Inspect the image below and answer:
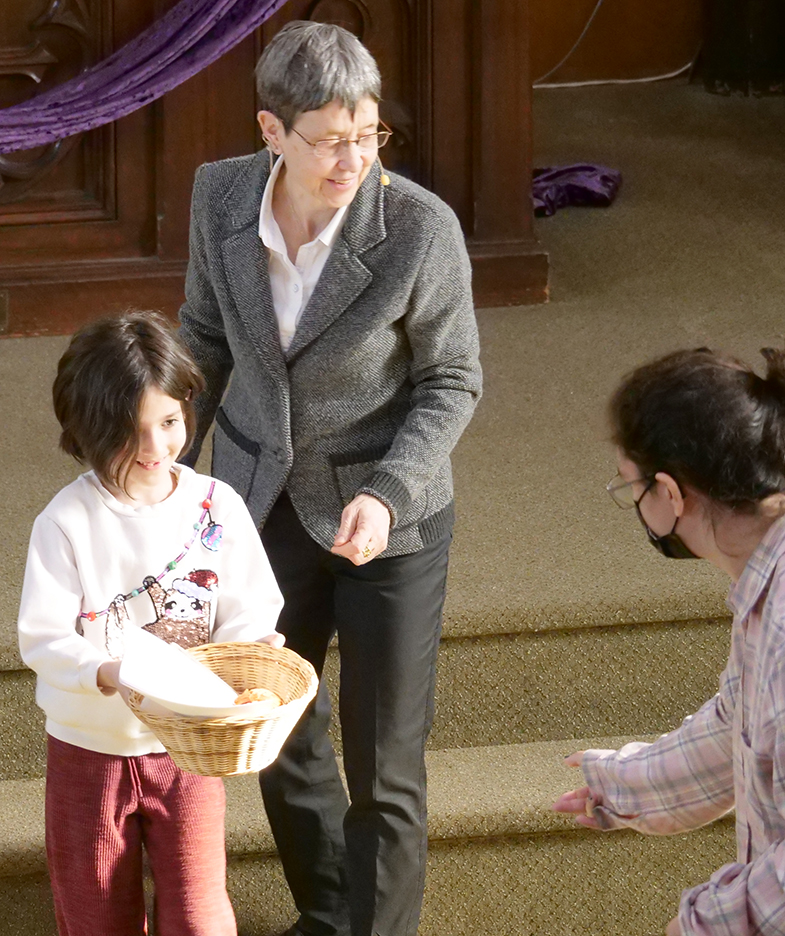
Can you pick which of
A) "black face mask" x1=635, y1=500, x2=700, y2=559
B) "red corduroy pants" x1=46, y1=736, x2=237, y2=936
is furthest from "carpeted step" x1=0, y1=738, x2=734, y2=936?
"black face mask" x1=635, y1=500, x2=700, y2=559

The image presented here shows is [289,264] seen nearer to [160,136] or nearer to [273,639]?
[273,639]

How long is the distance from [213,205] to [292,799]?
0.94 metres

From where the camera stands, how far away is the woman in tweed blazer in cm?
190

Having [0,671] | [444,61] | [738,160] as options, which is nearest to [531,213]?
[444,61]

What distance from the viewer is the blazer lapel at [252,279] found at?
2.02 m

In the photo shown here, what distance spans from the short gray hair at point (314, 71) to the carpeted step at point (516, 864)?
1296 mm

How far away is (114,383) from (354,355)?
37 centimetres

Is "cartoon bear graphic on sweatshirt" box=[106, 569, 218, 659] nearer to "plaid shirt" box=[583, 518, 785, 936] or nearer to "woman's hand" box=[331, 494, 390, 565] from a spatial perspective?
"woman's hand" box=[331, 494, 390, 565]

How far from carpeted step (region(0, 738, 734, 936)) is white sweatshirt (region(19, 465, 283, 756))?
77 centimetres

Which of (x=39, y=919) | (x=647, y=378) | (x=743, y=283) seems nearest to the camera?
(x=647, y=378)

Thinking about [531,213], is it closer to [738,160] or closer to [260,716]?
[738,160]

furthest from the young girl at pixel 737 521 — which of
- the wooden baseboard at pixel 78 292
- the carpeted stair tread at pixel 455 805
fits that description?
the wooden baseboard at pixel 78 292

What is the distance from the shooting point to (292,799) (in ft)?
7.57

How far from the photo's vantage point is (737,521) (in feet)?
5.03
